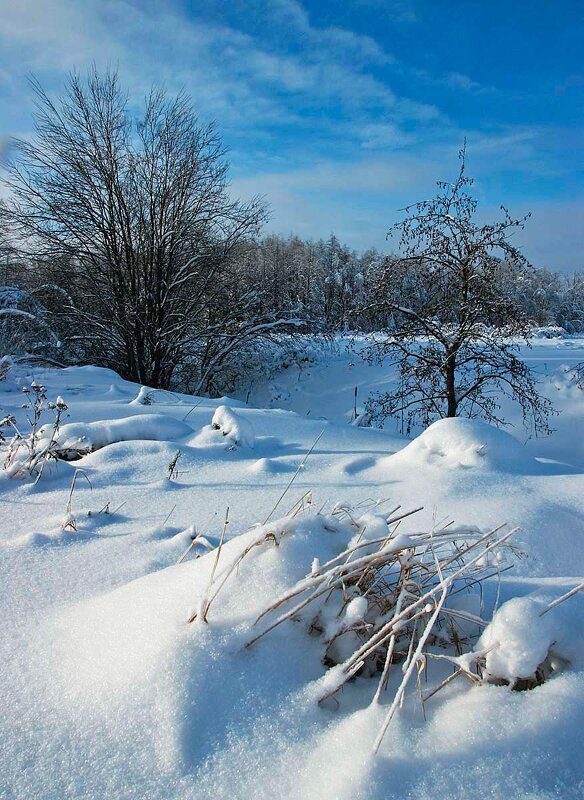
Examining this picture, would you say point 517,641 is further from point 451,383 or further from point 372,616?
point 451,383

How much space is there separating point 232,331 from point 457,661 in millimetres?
10907

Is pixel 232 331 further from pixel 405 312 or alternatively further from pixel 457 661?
pixel 457 661

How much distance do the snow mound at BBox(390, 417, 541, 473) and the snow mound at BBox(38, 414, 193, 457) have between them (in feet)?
5.41

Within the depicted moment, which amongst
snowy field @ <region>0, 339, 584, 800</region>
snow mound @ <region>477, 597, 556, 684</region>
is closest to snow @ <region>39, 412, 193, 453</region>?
snowy field @ <region>0, 339, 584, 800</region>

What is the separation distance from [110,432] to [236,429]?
0.86m

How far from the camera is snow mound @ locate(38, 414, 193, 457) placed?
314 cm

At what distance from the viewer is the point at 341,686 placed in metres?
0.92

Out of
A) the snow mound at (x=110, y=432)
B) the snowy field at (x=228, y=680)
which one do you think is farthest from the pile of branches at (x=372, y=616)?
the snow mound at (x=110, y=432)

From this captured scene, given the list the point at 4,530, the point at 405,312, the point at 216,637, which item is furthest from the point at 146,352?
the point at 216,637

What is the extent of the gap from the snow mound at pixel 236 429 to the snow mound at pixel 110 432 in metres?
0.35

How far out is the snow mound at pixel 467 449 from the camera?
2664mm

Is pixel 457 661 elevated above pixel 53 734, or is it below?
above

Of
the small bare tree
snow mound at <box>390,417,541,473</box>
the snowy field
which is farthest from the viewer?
the small bare tree

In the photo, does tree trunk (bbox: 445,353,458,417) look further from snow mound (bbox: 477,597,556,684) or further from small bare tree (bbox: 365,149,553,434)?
snow mound (bbox: 477,597,556,684)
